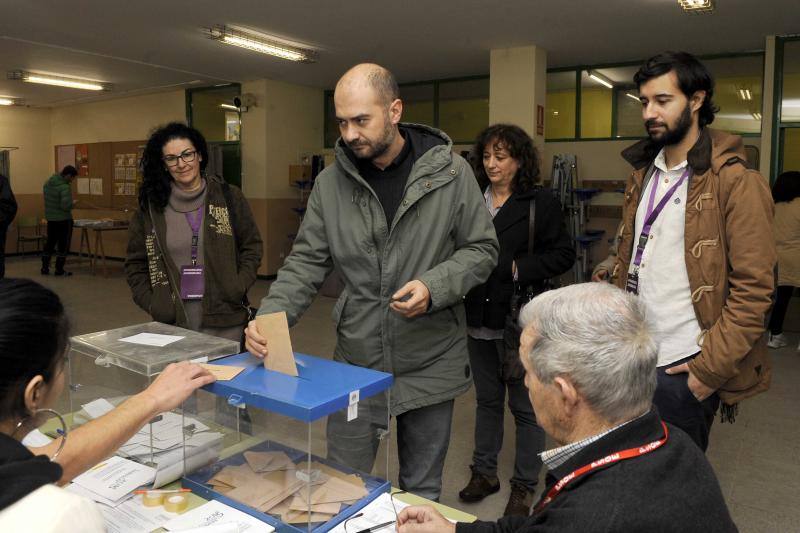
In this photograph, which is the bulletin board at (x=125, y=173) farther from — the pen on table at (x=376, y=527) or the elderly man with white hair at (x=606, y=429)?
the elderly man with white hair at (x=606, y=429)

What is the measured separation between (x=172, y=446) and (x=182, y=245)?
118 cm

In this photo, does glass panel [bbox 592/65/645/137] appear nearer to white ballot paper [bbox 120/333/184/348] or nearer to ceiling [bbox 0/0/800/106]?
ceiling [bbox 0/0/800/106]

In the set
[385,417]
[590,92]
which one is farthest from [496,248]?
[590,92]

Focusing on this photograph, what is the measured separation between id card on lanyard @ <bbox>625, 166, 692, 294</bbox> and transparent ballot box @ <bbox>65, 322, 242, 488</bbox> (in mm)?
1272

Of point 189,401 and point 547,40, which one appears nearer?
point 189,401

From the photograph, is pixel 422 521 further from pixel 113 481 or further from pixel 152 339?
pixel 152 339

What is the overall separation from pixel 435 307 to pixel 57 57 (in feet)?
26.5

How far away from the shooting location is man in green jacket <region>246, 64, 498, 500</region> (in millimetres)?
1896

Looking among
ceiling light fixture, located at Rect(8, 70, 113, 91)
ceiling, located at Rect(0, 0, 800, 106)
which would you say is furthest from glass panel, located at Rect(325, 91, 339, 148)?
ceiling light fixture, located at Rect(8, 70, 113, 91)

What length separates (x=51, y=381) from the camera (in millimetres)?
1106

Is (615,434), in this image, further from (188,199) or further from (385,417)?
(188,199)

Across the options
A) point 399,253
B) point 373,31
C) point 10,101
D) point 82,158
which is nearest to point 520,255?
point 399,253

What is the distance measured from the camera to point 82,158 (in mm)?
12055

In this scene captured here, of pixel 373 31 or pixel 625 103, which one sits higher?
pixel 373 31
